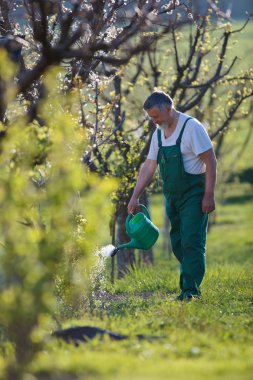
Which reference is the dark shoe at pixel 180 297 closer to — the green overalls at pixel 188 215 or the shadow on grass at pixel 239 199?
the green overalls at pixel 188 215

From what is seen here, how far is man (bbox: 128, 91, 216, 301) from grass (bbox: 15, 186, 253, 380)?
1.12 feet

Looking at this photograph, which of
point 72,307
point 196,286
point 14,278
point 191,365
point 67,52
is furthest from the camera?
point 196,286

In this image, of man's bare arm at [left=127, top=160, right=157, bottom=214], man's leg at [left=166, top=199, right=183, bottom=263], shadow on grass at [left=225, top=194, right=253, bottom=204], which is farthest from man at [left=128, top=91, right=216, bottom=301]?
shadow on grass at [left=225, top=194, right=253, bottom=204]

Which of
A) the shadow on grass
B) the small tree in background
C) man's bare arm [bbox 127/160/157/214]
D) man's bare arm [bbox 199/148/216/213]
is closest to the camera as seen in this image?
the small tree in background

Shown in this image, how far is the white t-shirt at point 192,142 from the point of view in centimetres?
829

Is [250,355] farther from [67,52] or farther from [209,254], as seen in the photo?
[209,254]

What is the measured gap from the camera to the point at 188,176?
333 inches

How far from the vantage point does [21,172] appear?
5.69 metres

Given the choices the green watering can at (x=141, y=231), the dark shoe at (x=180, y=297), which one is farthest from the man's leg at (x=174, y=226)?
the dark shoe at (x=180, y=297)

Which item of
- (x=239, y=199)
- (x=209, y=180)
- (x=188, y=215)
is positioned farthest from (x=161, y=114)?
(x=239, y=199)

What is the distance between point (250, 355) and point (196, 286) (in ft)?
9.09

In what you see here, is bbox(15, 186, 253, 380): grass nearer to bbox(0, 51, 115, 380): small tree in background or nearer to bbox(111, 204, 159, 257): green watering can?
bbox(0, 51, 115, 380): small tree in background

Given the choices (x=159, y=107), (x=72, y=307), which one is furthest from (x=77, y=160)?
(x=159, y=107)

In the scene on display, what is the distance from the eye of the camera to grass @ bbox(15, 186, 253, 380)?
197 inches
